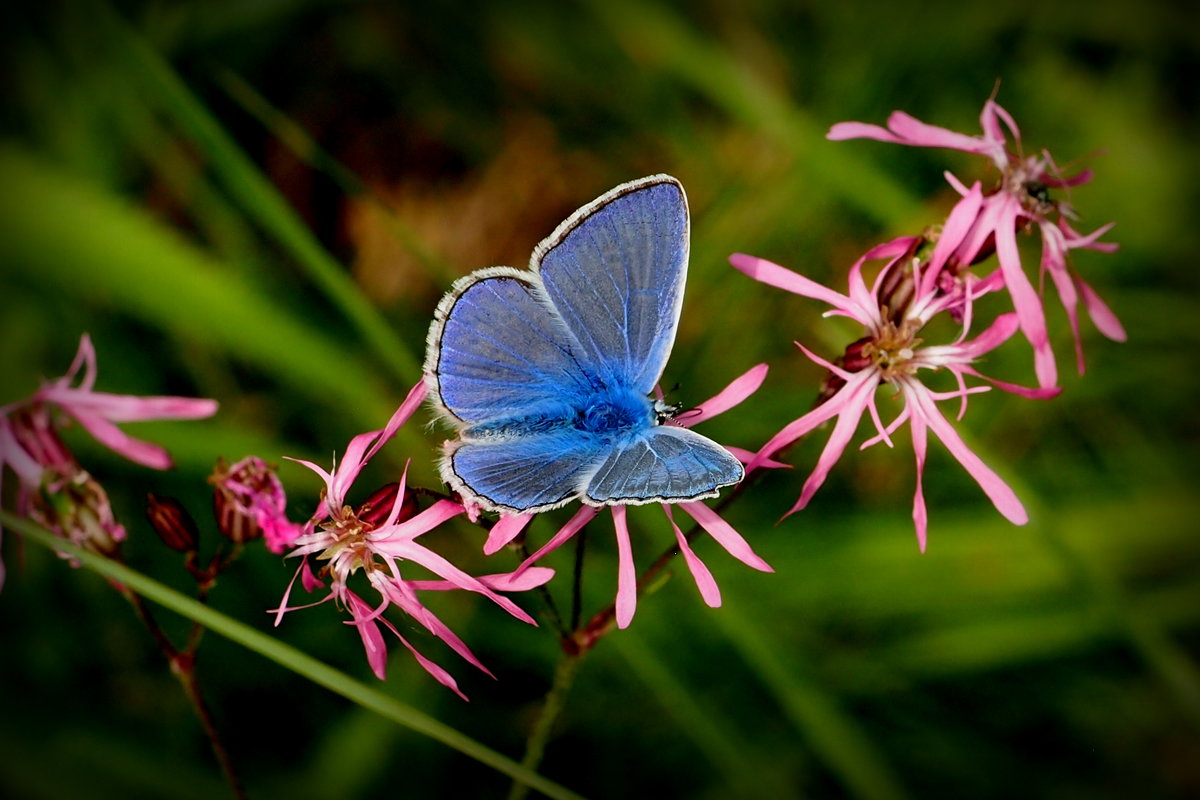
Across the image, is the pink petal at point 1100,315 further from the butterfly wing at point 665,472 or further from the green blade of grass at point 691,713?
the green blade of grass at point 691,713

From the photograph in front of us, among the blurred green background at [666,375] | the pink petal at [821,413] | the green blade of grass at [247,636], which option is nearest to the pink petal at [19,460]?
the green blade of grass at [247,636]

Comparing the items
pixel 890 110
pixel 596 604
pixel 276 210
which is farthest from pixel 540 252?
pixel 890 110

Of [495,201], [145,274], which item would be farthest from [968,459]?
[495,201]

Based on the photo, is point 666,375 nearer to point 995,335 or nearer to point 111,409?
point 995,335

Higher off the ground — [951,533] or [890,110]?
[890,110]

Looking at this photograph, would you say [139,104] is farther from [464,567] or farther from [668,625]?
[668,625]

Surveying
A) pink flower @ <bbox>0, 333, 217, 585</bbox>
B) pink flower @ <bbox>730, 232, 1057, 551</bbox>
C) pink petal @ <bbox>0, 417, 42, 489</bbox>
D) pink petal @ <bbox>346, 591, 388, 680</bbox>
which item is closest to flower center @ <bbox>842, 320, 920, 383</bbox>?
pink flower @ <bbox>730, 232, 1057, 551</bbox>
